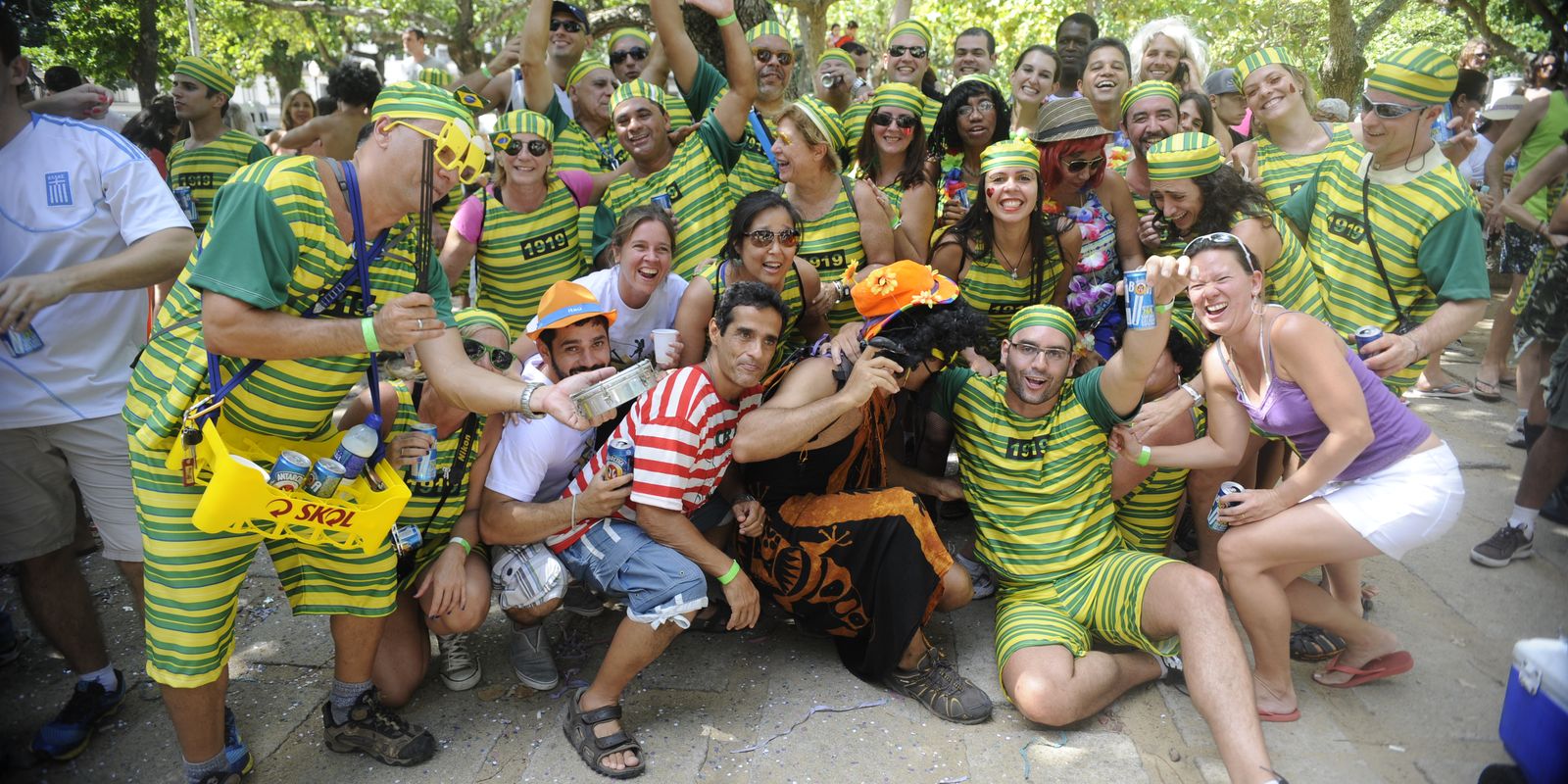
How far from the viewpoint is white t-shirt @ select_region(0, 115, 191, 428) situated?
2922 millimetres

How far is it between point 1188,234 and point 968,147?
3.81ft

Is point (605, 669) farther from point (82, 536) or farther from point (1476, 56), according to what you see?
point (1476, 56)

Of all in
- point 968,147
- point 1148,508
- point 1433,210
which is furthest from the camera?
point 968,147

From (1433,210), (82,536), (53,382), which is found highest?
(1433,210)

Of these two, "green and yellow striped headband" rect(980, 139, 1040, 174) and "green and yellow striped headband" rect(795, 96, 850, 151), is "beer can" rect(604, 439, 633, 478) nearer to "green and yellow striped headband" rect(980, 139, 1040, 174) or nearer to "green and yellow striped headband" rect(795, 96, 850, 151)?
"green and yellow striped headband" rect(795, 96, 850, 151)

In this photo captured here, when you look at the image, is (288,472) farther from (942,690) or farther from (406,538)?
(942,690)

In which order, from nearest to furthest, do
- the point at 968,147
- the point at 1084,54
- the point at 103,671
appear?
the point at 103,671 → the point at 968,147 → the point at 1084,54

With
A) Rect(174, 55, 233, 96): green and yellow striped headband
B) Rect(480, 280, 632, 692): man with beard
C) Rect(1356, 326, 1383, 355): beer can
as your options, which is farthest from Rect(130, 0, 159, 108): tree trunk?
Rect(1356, 326, 1383, 355): beer can

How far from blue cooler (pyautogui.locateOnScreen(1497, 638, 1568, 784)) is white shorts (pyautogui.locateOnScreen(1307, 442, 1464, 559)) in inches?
41.9

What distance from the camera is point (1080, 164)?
4371 mm

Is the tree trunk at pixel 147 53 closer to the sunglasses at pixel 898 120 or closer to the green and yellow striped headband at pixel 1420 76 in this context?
the sunglasses at pixel 898 120

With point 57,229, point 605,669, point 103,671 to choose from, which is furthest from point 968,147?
point 103,671

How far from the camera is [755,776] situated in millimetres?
2979

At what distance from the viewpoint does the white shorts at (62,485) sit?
3.04m
